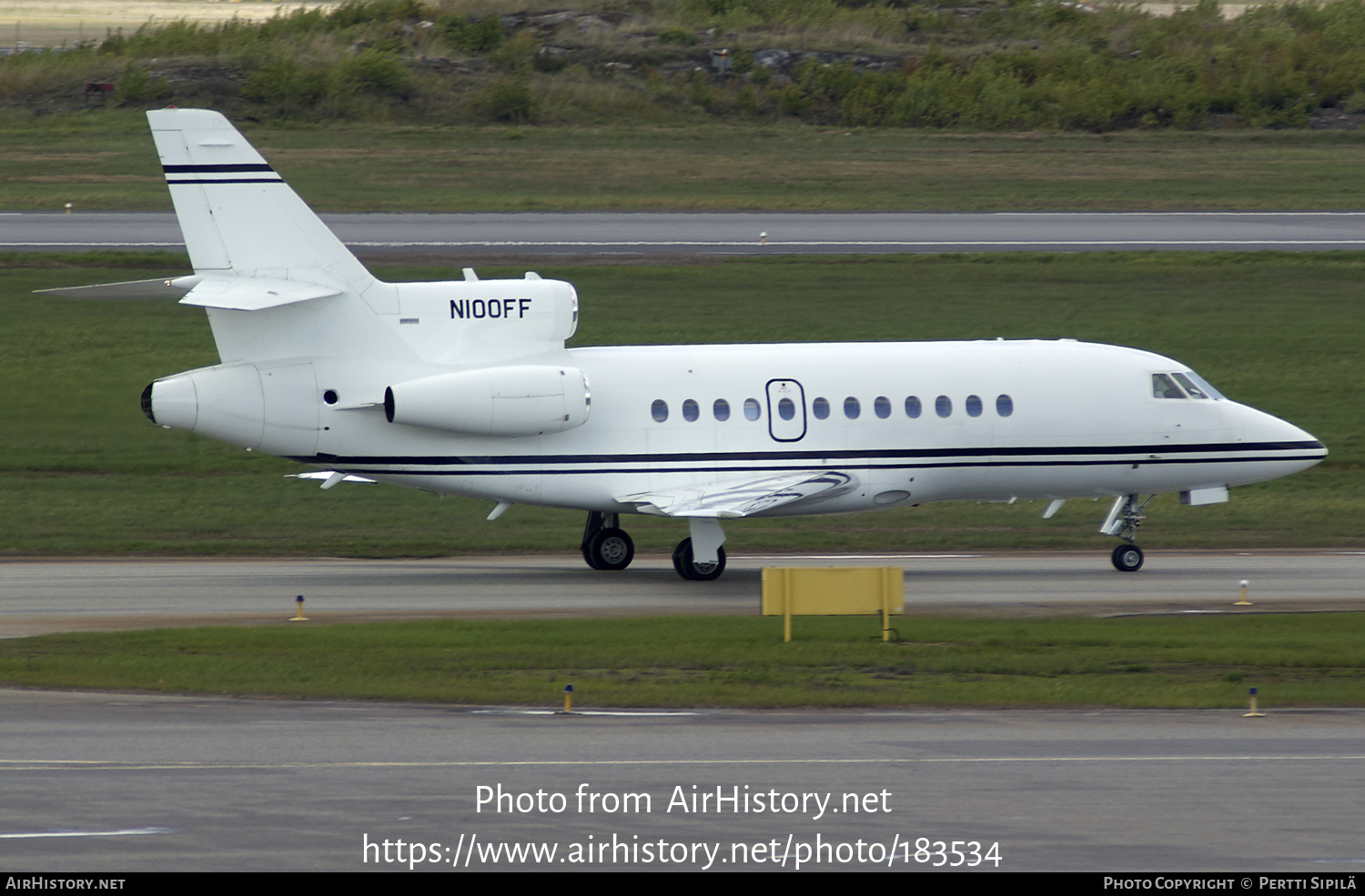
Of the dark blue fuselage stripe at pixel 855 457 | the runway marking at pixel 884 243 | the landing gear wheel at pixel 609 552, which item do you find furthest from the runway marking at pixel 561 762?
the runway marking at pixel 884 243

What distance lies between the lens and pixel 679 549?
26.8 metres

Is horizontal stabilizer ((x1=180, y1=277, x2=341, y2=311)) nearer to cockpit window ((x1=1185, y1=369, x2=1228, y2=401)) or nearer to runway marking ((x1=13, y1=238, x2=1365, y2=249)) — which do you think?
cockpit window ((x1=1185, y1=369, x2=1228, y2=401))

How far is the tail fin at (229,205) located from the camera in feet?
82.9

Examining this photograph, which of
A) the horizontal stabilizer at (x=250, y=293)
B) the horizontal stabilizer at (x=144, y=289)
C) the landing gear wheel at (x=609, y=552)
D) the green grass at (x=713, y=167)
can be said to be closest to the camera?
the horizontal stabilizer at (x=250, y=293)

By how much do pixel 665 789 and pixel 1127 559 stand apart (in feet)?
50.3

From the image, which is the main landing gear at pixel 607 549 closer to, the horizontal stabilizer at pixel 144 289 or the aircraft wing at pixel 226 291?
the aircraft wing at pixel 226 291

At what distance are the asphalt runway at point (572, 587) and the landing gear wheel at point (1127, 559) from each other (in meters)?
0.15

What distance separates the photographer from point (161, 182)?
6053 centimetres

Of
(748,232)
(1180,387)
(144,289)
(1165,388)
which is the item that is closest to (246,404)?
(144,289)

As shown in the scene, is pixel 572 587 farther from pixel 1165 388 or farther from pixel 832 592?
pixel 1165 388

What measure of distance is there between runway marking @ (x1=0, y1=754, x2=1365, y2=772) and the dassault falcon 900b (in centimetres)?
1046

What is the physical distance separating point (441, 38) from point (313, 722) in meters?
69.5

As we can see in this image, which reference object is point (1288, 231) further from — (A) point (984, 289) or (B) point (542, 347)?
(B) point (542, 347)

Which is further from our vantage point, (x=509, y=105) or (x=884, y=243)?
(x=509, y=105)
